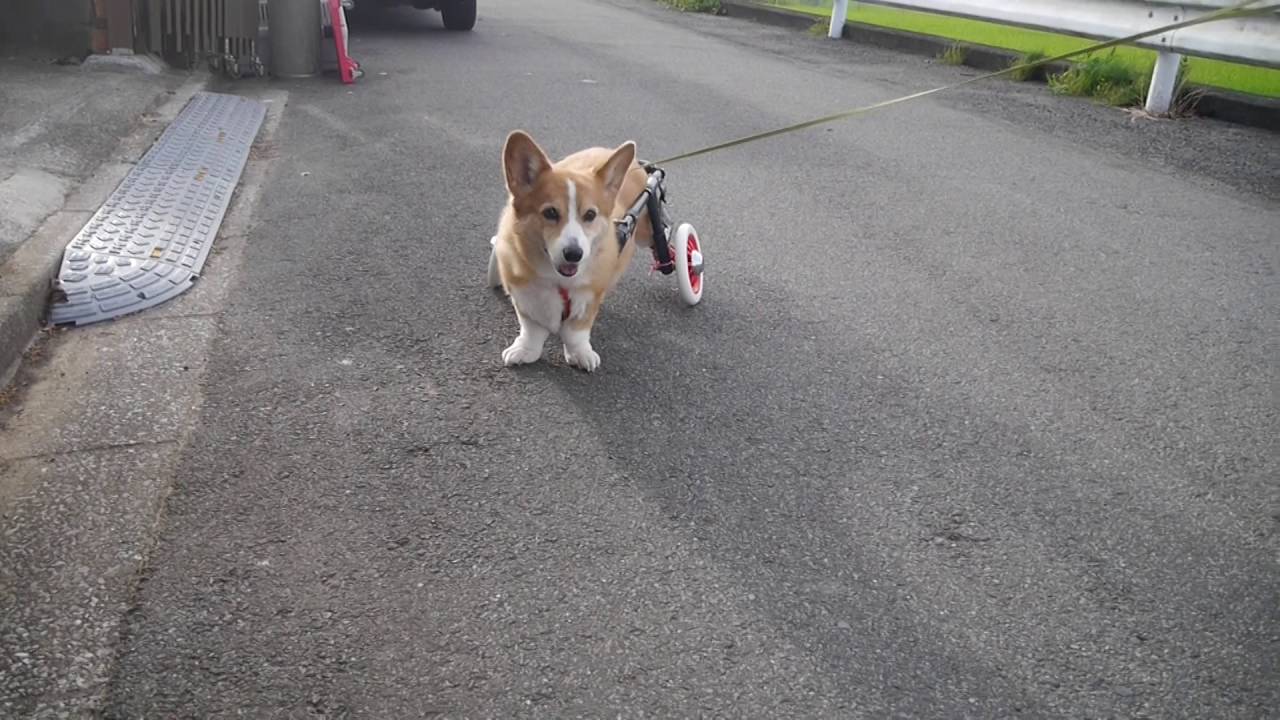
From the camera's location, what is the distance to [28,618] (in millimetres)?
2242

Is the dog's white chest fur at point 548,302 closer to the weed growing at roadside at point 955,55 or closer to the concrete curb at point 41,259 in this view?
the concrete curb at point 41,259

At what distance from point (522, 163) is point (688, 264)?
91cm

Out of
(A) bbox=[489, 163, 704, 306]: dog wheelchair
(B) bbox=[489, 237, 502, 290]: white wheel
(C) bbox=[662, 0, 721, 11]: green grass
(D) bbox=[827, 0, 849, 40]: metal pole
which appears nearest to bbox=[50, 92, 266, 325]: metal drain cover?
(B) bbox=[489, 237, 502, 290]: white wheel

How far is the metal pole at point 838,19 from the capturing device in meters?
12.3

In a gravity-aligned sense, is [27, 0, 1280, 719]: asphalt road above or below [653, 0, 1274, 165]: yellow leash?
below

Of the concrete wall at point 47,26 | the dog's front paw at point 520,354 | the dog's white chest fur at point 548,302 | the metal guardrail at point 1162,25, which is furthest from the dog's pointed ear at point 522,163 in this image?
the concrete wall at point 47,26

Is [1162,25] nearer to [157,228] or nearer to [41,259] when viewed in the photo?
[157,228]

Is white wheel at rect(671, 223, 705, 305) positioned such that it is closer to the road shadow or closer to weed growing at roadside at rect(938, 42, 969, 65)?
weed growing at roadside at rect(938, 42, 969, 65)

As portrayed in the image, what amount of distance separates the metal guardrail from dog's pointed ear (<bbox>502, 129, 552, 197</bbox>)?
16.1 feet

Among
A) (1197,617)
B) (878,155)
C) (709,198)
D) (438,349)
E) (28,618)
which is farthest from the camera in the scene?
(878,155)

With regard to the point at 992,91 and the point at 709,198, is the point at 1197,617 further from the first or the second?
the point at 992,91

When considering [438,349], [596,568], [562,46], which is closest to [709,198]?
[438,349]

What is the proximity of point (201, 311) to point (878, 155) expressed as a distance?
4.31m

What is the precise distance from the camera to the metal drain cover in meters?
3.88
